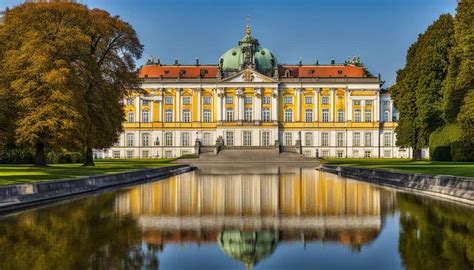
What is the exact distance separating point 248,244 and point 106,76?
142ft

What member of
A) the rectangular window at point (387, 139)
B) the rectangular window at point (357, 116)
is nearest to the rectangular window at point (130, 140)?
the rectangular window at point (357, 116)

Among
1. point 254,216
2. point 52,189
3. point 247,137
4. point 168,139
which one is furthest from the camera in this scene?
point 168,139

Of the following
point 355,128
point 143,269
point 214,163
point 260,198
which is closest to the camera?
point 143,269

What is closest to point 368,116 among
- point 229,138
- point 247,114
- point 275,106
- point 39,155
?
point 275,106

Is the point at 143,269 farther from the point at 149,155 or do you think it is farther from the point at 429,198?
the point at 149,155

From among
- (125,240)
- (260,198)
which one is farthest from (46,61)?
(125,240)

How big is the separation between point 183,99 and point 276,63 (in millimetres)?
18694

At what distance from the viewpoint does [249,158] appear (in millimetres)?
87438

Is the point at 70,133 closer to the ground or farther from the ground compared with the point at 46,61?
closer to the ground

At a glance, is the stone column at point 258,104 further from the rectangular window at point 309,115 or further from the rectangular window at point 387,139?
the rectangular window at point 387,139

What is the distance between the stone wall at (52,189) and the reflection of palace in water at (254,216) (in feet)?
7.52

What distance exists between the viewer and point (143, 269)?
10.8 meters

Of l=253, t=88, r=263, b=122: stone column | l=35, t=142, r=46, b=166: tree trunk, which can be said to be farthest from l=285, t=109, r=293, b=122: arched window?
l=35, t=142, r=46, b=166: tree trunk

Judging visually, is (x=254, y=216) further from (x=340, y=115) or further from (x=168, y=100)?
(x=340, y=115)
